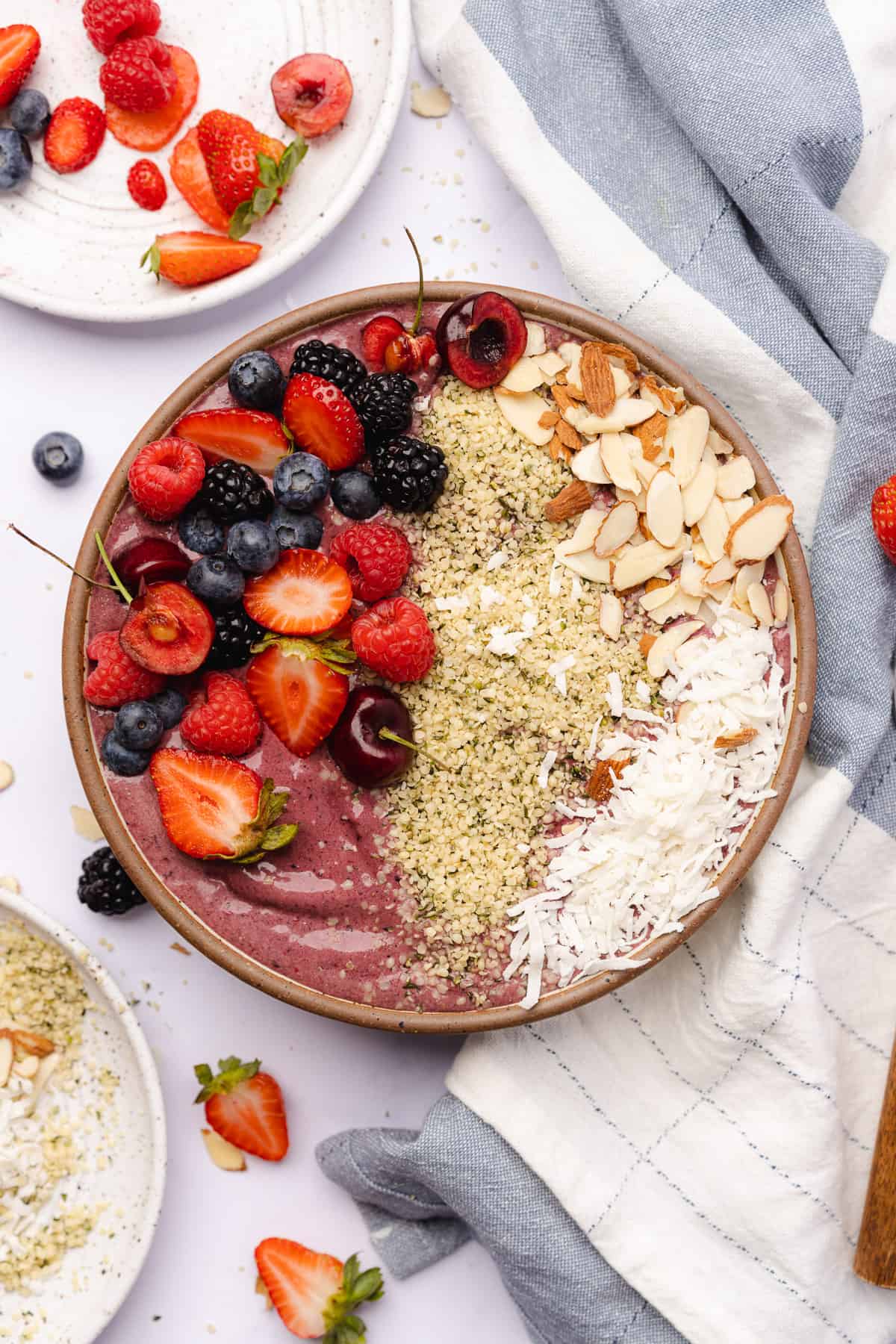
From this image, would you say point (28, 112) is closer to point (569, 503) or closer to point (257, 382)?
point (257, 382)

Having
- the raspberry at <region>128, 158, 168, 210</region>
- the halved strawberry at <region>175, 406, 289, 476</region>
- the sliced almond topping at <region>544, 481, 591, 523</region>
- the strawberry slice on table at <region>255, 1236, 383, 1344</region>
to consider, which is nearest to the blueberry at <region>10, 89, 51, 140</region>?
the raspberry at <region>128, 158, 168, 210</region>

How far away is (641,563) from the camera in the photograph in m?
1.31

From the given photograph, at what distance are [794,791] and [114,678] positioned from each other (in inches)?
32.5

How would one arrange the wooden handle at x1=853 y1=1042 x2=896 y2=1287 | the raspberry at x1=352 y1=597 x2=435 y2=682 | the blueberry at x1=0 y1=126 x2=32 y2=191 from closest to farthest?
1. the raspberry at x1=352 y1=597 x2=435 y2=682
2. the wooden handle at x1=853 y1=1042 x2=896 y2=1287
3. the blueberry at x1=0 y1=126 x2=32 y2=191

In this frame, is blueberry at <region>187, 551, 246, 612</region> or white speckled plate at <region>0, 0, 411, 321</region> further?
white speckled plate at <region>0, 0, 411, 321</region>

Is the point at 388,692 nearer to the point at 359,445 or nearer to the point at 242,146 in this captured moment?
the point at 359,445

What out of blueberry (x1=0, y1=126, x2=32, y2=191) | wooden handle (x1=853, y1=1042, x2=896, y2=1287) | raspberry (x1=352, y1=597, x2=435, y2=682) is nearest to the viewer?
raspberry (x1=352, y1=597, x2=435, y2=682)

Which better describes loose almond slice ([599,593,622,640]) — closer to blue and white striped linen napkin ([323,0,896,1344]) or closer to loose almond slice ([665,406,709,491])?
loose almond slice ([665,406,709,491])

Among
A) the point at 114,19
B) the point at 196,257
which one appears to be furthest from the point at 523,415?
the point at 114,19

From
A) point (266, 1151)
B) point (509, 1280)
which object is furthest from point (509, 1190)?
point (266, 1151)

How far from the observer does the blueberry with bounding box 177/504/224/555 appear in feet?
4.17

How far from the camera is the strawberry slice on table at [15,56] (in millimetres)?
1446

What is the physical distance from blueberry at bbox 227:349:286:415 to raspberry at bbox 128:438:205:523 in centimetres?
8

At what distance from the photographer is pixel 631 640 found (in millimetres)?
1328
